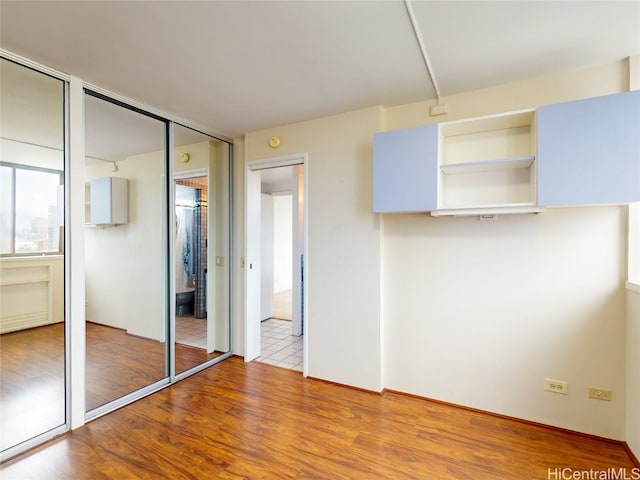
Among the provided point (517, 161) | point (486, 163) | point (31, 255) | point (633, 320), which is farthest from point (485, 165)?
point (31, 255)

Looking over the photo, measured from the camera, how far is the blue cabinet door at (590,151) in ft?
5.83

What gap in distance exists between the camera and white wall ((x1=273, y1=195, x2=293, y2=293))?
8.02 metres

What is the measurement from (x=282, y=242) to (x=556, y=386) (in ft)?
22.2

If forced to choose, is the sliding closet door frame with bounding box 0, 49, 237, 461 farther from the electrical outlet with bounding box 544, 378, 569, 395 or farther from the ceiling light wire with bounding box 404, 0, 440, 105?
the electrical outlet with bounding box 544, 378, 569, 395

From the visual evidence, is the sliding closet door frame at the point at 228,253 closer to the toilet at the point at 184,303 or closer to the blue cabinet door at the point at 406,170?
the toilet at the point at 184,303

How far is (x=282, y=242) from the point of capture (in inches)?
327

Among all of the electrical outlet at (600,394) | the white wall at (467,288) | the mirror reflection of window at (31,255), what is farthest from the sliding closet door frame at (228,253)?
the electrical outlet at (600,394)

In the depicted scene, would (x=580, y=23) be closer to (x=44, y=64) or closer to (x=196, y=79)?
(x=196, y=79)

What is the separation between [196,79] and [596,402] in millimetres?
3693

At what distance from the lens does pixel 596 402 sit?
2.09m

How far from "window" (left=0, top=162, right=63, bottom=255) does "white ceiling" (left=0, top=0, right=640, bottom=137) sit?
2.51 feet

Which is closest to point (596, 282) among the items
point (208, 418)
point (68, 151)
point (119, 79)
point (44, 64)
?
point (208, 418)

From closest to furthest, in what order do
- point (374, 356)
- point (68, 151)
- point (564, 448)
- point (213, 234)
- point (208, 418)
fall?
point (564, 448), point (68, 151), point (208, 418), point (374, 356), point (213, 234)

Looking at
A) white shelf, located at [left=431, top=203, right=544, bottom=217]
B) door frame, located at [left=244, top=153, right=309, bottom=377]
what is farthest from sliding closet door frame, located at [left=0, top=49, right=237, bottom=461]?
white shelf, located at [left=431, top=203, right=544, bottom=217]
